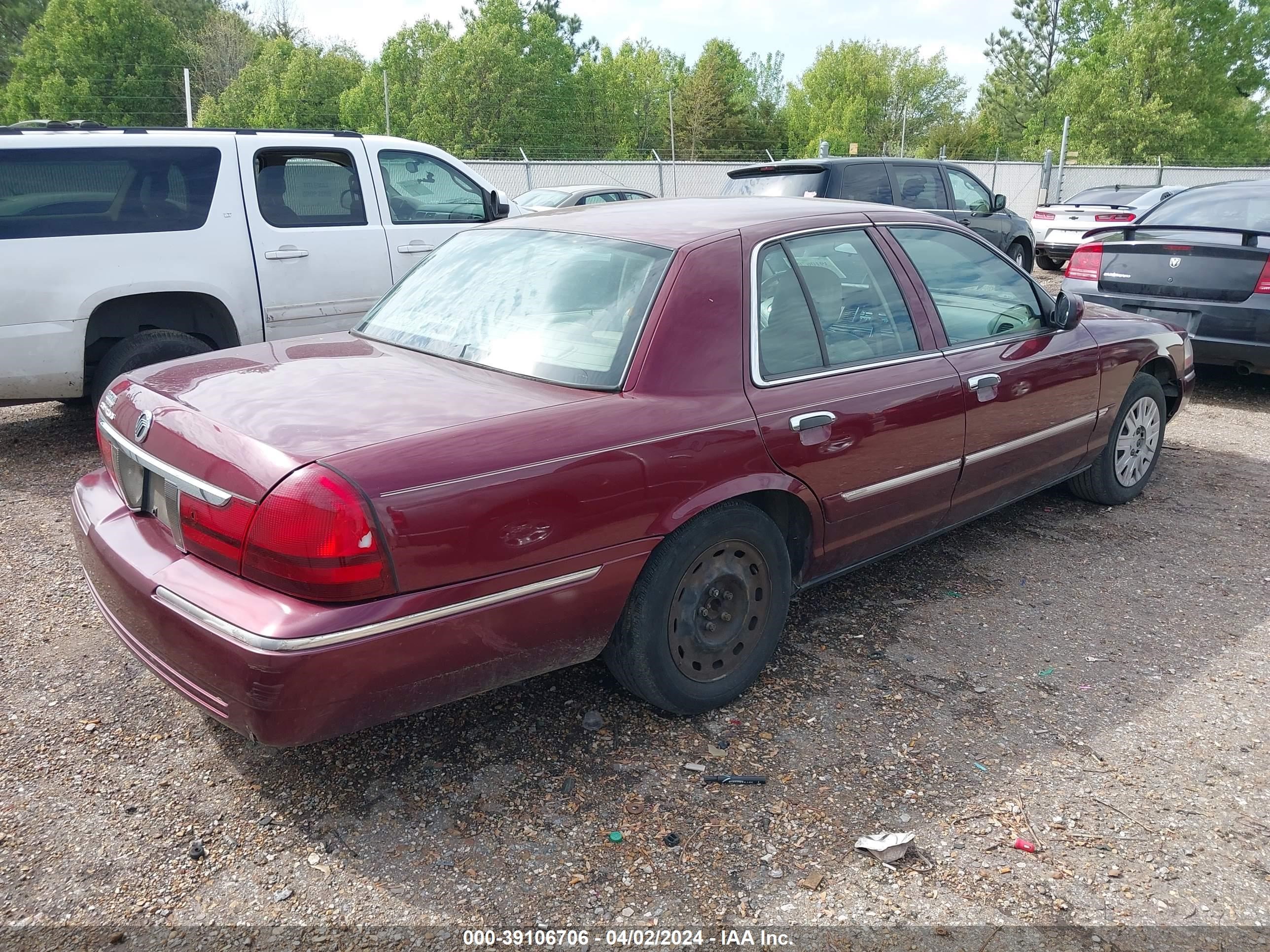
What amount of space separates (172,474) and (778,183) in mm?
7888

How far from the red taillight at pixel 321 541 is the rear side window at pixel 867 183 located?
7.87 metres

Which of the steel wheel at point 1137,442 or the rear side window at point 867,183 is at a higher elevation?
the rear side window at point 867,183

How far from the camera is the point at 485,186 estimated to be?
775cm

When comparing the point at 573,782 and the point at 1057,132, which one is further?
the point at 1057,132

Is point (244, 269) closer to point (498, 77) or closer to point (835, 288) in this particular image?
point (835, 288)

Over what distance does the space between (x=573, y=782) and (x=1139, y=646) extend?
2.25m

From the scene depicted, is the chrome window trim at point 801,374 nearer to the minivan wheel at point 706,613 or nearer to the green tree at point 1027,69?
the minivan wheel at point 706,613

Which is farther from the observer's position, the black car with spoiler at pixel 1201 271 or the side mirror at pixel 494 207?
the side mirror at pixel 494 207

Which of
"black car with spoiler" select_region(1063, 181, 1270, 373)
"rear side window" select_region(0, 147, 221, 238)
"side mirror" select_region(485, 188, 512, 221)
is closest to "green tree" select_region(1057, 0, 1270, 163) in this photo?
"black car with spoiler" select_region(1063, 181, 1270, 373)

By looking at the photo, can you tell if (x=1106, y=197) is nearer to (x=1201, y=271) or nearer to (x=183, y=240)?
(x=1201, y=271)

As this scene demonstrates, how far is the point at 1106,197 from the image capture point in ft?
53.7

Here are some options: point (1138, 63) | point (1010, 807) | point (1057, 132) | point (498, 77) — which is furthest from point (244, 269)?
point (1057, 132)

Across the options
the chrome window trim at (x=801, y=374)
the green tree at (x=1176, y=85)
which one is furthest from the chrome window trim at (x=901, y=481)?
the green tree at (x=1176, y=85)

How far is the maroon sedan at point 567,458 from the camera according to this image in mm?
2455
